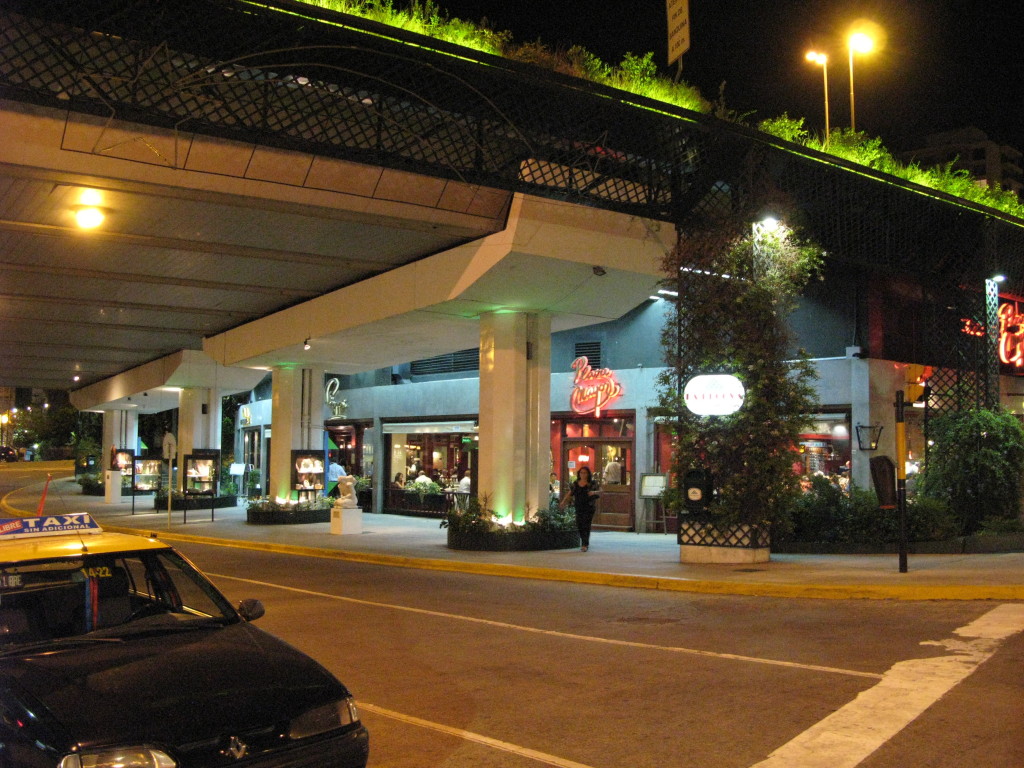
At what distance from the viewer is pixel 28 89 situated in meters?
12.7

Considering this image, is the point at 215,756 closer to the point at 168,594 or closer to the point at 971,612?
the point at 168,594

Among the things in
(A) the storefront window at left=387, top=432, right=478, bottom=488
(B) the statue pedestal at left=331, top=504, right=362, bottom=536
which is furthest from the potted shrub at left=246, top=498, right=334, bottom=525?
(B) the statue pedestal at left=331, top=504, right=362, bottom=536

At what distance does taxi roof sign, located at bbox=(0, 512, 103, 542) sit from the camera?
6.17 m

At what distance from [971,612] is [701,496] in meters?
5.80

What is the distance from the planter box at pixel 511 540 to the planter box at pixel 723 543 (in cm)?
367

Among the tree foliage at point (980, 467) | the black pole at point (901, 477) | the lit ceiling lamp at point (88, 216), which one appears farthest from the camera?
the tree foliage at point (980, 467)

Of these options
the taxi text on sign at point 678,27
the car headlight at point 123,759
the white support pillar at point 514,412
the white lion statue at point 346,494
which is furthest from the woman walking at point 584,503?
the car headlight at point 123,759

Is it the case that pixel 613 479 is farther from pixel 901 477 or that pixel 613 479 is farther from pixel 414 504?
pixel 901 477

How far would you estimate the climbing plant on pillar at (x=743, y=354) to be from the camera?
17.0 metres

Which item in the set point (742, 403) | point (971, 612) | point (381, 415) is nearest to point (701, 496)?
point (742, 403)

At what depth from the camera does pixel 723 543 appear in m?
17.1

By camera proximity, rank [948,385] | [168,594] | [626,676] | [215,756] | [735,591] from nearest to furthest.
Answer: [215,756] < [168,594] < [626,676] < [735,591] < [948,385]

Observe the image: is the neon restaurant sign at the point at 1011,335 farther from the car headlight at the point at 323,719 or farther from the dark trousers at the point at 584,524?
the car headlight at the point at 323,719

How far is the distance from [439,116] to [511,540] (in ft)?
28.0
